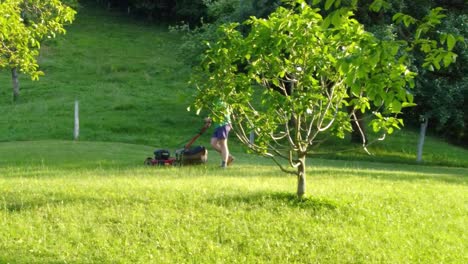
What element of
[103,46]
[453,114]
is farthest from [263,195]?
[103,46]

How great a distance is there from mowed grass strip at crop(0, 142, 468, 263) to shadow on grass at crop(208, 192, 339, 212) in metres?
0.02

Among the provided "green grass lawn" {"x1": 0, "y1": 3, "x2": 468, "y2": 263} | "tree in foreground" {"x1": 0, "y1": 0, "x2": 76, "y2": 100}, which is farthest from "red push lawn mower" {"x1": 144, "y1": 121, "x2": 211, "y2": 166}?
"tree in foreground" {"x1": 0, "y1": 0, "x2": 76, "y2": 100}

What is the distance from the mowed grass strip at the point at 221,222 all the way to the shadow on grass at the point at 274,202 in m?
0.02

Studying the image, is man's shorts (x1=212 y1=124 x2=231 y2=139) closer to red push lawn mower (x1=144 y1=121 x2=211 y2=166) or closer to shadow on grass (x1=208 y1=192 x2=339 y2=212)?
red push lawn mower (x1=144 y1=121 x2=211 y2=166)

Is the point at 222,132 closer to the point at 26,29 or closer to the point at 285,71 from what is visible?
the point at 285,71

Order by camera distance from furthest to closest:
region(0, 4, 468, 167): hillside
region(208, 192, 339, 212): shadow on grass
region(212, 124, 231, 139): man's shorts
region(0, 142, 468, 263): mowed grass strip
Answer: region(0, 4, 468, 167): hillside
region(212, 124, 231, 139): man's shorts
region(208, 192, 339, 212): shadow on grass
region(0, 142, 468, 263): mowed grass strip

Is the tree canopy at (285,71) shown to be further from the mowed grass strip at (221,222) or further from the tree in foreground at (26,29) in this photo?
the tree in foreground at (26,29)

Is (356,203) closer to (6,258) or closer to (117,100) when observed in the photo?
(6,258)

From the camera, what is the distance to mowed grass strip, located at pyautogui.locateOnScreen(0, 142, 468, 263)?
274 inches

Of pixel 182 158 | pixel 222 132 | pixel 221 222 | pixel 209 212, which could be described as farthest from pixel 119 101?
pixel 221 222

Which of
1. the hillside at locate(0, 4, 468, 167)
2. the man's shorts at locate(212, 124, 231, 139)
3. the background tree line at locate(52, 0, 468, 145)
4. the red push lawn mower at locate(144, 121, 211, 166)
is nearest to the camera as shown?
the man's shorts at locate(212, 124, 231, 139)

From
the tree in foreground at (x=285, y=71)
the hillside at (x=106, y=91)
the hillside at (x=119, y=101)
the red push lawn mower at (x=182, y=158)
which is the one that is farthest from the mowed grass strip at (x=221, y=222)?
the red push lawn mower at (x=182, y=158)

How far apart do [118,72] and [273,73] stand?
114ft

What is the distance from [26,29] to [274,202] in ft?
16.8
